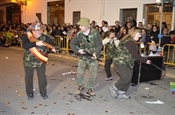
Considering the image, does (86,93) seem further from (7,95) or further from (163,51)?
(163,51)

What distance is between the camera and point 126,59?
18.8 ft

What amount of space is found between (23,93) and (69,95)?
3.61 feet

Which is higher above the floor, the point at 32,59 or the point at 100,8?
the point at 100,8

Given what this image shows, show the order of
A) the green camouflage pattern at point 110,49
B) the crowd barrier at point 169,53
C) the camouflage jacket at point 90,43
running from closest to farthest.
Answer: the camouflage jacket at point 90,43 → the green camouflage pattern at point 110,49 → the crowd barrier at point 169,53

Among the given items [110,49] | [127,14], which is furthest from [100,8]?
[110,49]

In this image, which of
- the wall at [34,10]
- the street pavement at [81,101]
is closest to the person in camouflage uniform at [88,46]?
the street pavement at [81,101]

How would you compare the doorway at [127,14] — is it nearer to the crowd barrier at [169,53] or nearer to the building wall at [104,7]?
the building wall at [104,7]

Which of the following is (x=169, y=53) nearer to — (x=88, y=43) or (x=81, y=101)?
(x=88, y=43)

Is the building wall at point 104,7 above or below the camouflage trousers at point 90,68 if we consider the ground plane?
above

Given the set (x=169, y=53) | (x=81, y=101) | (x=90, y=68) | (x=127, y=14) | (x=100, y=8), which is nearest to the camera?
(x=81, y=101)

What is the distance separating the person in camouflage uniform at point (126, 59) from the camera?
18.1 ft

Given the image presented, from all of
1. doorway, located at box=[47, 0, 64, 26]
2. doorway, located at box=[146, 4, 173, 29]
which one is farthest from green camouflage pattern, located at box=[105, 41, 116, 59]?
doorway, located at box=[47, 0, 64, 26]

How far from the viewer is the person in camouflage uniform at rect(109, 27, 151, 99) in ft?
18.1

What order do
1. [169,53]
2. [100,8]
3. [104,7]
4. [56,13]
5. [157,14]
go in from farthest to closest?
[56,13] → [100,8] → [104,7] → [157,14] → [169,53]
